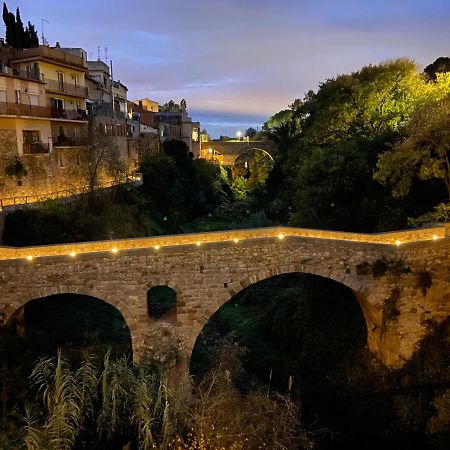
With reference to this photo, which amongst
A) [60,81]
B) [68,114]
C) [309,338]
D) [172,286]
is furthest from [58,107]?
[309,338]

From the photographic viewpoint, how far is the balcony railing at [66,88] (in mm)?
28266

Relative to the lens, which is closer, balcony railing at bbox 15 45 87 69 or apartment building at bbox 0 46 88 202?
apartment building at bbox 0 46 88 202

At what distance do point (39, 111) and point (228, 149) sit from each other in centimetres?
4146

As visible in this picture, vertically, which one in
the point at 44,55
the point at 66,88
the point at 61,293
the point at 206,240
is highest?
the point at 44,55

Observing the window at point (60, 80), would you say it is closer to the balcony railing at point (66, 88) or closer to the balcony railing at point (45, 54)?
the balcony railing at point (66, 88)

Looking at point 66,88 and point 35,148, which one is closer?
point 35,148

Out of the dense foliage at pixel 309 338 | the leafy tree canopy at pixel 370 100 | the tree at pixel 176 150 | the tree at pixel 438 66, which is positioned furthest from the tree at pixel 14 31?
the tree at pixel 438 66

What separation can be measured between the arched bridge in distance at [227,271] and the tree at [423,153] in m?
2.67

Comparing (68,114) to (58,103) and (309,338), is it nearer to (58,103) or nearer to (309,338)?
(58,103)

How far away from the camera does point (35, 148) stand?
2600 centimetres

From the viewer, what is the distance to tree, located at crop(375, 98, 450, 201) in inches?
693

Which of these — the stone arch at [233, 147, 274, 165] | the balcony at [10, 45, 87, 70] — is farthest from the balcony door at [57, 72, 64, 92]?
the stone arch at [233, 147, 274, 165]

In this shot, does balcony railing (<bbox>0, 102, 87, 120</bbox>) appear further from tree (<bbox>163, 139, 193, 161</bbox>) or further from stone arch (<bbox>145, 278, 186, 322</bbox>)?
tree (<bbox>163, 139, 193, 161</bbox>)

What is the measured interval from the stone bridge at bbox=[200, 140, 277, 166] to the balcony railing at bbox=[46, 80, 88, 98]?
3310 centimetres
